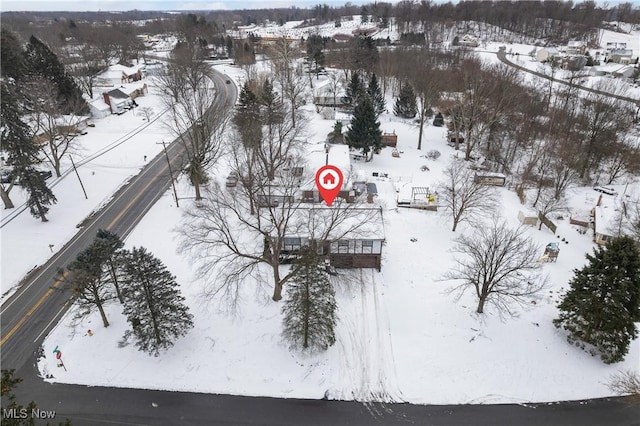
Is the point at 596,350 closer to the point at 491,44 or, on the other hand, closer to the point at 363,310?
the point at 363,310

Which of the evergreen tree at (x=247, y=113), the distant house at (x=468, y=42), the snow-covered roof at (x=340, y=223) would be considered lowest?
the snow-covered roof at (x=340, y=223)

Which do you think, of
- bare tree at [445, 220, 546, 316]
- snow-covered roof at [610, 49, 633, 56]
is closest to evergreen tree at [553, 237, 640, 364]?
bare tree at [445, 220, 546, 316]

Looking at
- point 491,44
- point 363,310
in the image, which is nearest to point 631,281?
point 363,310

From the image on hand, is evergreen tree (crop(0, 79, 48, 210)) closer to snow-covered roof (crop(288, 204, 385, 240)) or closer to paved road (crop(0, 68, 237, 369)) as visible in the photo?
paved road (crop(0, 68, 237, 369))

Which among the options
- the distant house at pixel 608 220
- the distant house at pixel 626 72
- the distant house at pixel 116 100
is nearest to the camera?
the distant house at pixel 608 220

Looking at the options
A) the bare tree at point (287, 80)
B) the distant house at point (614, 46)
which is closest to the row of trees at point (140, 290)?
the bare tree at point (287, 80)

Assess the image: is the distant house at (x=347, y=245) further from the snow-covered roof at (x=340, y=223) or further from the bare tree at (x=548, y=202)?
the bare tree at (x=548, y=202)

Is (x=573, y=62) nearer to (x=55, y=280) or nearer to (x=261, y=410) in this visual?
(x=261, y=410)
